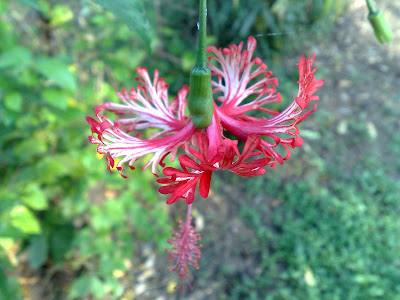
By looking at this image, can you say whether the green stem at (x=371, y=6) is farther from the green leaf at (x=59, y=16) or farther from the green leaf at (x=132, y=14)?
the green leaf at (x=59, y=16)

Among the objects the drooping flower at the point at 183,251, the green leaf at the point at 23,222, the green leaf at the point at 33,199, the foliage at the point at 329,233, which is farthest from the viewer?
the foliage at the point at 329,233

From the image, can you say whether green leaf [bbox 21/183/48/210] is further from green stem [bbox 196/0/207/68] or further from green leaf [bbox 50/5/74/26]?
green stem [bbox 196/0/207/68]

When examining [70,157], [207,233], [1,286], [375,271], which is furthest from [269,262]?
[1,286]

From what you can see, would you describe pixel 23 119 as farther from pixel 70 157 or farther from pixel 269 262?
pixel 269 262

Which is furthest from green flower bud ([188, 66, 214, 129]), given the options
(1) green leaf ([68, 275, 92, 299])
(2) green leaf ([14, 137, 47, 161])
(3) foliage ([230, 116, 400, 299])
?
(3) foliage ([230, 116, 400, 299])

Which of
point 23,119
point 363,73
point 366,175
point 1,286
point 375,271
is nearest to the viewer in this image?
point 1,286

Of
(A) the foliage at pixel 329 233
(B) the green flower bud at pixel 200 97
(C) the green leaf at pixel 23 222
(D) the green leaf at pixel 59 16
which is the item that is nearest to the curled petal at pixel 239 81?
(B) the green flower bud at pixel 200 97
